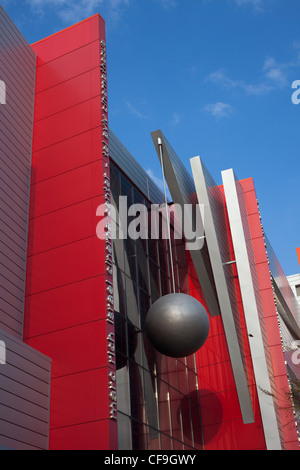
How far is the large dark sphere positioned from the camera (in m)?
12.5

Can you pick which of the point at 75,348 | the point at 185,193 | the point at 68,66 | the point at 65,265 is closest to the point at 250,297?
the point at 185,193

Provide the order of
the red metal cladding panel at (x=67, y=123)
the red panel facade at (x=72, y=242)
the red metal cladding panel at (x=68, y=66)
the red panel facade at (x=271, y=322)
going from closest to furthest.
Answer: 1. the red panel facade at (x=72, y=242)
2. the red metal cladding panel at (x=67, y=123)
3. the red metal cladding panel at (x=68, y=66)
4. the red panel facade at (x=271, y=322)

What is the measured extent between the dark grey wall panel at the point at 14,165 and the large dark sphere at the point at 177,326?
4091 mm

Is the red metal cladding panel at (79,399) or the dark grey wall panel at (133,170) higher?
the dark grey wall panel at (133,170)

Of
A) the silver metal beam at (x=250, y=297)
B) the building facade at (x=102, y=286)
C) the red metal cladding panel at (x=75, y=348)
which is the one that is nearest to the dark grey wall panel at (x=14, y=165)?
the building facade at (x=102, y=286)

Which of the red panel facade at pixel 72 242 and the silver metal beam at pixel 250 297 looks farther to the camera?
the silver metal beam at pixel 250 297

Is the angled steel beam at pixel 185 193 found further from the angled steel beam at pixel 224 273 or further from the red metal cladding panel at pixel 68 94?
the red metal cladding panel at pixel 68 94

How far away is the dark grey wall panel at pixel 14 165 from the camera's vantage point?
1500cm

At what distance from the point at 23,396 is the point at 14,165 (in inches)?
272

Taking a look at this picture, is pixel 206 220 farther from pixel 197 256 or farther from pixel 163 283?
pixel 163 283

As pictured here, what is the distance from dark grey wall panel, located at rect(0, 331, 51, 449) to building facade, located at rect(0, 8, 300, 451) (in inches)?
1.4

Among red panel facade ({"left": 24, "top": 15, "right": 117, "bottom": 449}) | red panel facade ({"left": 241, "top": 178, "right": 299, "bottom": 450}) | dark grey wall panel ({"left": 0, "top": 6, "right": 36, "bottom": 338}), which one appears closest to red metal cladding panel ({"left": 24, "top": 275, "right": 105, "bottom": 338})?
red panel facade ({"left": 24, "top": 15, "right": 117, "bottom": 449})

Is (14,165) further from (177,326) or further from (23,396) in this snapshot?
(177,326)

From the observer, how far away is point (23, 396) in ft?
42.5
